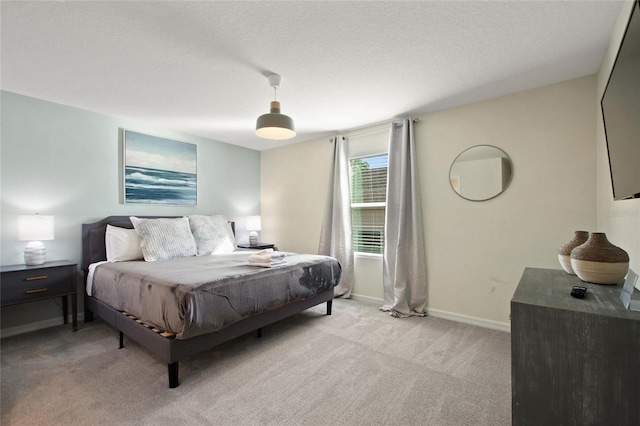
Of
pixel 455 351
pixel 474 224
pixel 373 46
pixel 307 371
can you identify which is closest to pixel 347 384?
pixel 307 371

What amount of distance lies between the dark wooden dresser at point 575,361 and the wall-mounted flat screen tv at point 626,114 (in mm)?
608

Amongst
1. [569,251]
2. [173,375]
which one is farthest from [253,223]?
[569,251]

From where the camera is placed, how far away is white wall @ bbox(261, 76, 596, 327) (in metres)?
2.63

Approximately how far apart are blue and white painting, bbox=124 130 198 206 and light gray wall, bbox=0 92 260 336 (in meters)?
0.11

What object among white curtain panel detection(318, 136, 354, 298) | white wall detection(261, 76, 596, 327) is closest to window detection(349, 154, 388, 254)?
white curtain panel detection(318, 136, 354, 298)

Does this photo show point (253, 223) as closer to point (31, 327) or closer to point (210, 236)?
point (210, 236)

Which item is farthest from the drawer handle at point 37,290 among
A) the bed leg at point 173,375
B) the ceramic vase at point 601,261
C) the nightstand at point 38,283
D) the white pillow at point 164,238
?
the ceramic vase at point 601,261

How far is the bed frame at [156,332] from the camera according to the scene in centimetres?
196

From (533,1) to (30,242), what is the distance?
469 centimetres

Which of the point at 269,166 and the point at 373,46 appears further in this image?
the point at 269,166

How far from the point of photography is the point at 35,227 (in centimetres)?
275

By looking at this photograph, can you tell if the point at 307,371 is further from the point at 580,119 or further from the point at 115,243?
the point at 580,119

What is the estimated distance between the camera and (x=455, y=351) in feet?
8.18

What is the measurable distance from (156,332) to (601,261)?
2.75m
